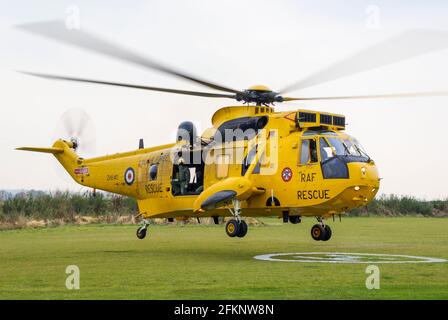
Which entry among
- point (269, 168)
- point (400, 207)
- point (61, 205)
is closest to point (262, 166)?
point (269, 168)

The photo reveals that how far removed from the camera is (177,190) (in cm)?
2655

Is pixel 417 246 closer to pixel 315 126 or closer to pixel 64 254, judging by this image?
pixel 315 126

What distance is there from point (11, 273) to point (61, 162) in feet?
52.0

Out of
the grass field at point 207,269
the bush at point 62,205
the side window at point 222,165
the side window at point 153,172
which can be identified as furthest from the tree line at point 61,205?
the side window at point 222,165

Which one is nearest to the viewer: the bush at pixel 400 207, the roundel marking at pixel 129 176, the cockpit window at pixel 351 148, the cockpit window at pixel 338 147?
the cockpit window at pixel 338 147

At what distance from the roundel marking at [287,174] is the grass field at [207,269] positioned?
2768mm

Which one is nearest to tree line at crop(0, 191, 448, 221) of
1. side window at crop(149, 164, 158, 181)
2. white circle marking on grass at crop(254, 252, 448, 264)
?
side window at crop(149, 164, 158, 181)

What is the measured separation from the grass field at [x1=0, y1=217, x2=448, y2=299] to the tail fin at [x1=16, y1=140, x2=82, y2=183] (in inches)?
126

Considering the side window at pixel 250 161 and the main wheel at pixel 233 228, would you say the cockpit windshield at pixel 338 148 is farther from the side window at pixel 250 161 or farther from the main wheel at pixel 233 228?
the main wheel at pixel 233 228

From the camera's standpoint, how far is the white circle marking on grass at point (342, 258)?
20.1m

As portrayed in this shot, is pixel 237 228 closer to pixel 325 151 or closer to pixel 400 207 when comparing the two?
pixel 325 151

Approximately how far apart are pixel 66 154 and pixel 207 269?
657 inches

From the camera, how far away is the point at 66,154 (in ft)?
110
